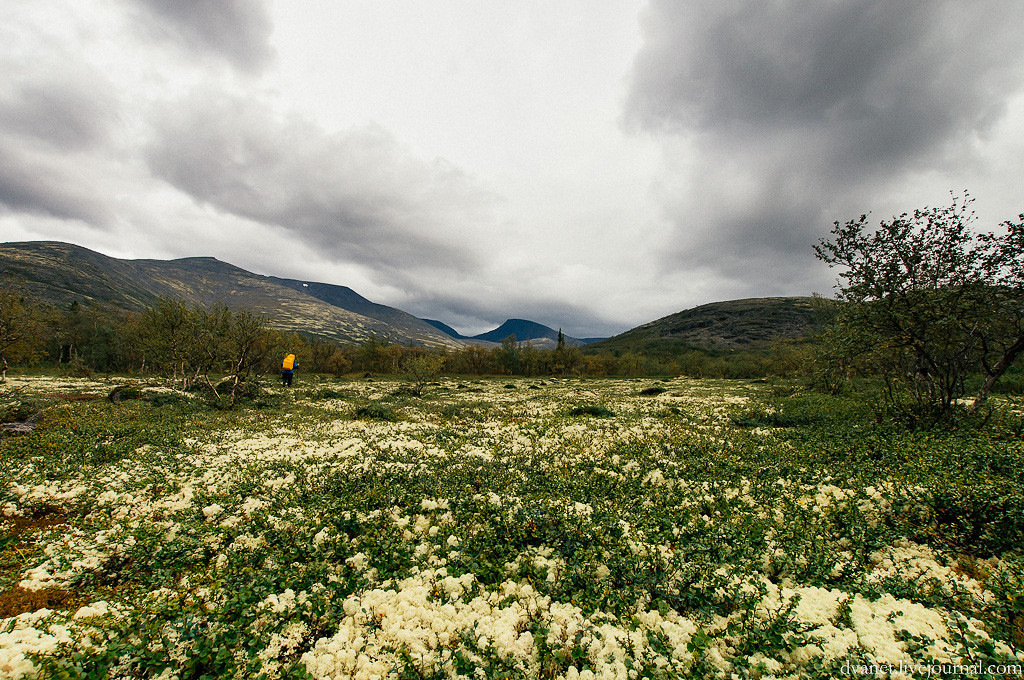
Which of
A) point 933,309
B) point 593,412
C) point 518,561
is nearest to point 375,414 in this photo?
point 593,412

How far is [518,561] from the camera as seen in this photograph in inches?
276

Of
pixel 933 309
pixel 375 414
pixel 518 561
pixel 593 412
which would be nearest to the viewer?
pixel 518 561

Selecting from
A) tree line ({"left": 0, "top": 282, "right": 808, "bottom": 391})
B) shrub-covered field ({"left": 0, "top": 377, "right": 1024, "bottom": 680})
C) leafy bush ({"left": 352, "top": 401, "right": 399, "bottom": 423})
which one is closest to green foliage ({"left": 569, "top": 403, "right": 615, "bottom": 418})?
shrub-covered field ({"left": 0, "top": 377, "right": 1024, "bottom": 680})

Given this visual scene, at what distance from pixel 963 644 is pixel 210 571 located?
1123 centimetres

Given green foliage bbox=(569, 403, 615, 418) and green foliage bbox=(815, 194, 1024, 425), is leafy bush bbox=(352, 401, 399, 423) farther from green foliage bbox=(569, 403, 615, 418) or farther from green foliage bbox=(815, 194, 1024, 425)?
green foliage bbox=(815, 194, 1024, 425)

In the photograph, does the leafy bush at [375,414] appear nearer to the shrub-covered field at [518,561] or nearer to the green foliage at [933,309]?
the shrub-covered field at [518,561]

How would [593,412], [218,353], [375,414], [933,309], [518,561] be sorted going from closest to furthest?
[518,561] < [933,309] < [375,414] < [593,412] < [218,353]

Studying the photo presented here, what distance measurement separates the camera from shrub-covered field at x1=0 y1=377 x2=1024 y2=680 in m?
4.67

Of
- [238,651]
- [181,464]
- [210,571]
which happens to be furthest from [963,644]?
[181,464]

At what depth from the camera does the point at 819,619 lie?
506 centimetres

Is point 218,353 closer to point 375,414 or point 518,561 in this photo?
point 375,414

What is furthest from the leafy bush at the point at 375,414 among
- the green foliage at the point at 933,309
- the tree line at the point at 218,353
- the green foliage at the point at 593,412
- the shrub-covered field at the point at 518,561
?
the green foliage at the point at 933,309

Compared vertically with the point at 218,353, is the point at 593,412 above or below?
below

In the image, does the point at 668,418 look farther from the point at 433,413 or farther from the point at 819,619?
the point at 819,619
